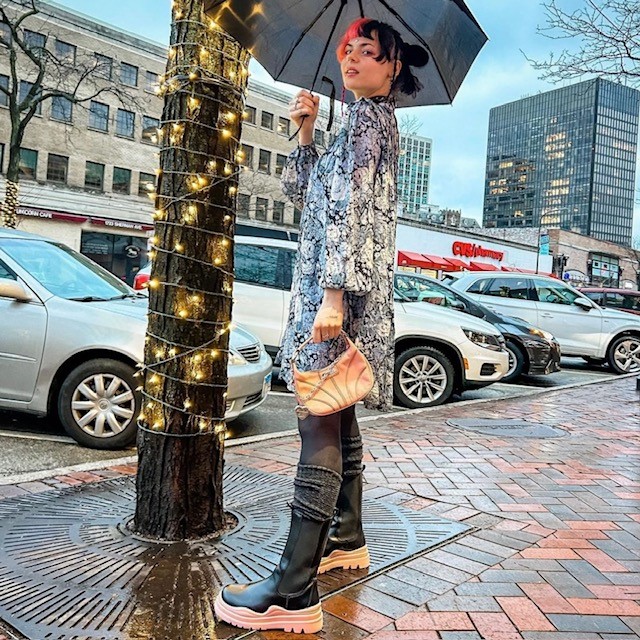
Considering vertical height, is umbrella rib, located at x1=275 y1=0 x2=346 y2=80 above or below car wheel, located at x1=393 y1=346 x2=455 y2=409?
above

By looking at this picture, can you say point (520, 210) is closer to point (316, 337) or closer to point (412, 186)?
point (412, 186)

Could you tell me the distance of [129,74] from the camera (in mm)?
36719

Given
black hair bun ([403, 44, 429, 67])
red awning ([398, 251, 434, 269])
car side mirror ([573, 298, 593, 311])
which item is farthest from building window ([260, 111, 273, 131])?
black hair bun ([403, 44, 429, 67])

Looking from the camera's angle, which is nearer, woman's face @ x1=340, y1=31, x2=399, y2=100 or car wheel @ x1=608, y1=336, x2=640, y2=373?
woman's face @ x1=340, y1=31, x2=399, y2=100

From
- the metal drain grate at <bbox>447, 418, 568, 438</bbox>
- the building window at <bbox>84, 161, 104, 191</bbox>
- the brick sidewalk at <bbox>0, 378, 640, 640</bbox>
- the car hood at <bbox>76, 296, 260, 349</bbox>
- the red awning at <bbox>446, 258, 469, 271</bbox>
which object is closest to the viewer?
the brick sidewalk at <bbox>0, 378, 640, 640</bbox>

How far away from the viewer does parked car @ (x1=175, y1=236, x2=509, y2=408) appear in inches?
292

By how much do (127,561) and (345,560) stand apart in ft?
2.89

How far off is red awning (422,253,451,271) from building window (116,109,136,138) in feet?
59.2

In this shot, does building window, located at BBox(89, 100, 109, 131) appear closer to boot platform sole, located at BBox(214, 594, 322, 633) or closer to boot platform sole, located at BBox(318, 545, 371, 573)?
boot platform sole, located at BBox(318, 545, 371, 573)

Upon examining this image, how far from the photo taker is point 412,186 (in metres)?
72.1

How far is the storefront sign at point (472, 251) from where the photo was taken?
3619 cm

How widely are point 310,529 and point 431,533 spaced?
3.92ft

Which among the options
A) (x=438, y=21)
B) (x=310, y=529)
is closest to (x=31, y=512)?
(x=310, y=529)

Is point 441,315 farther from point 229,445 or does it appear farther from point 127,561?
point 127,561
